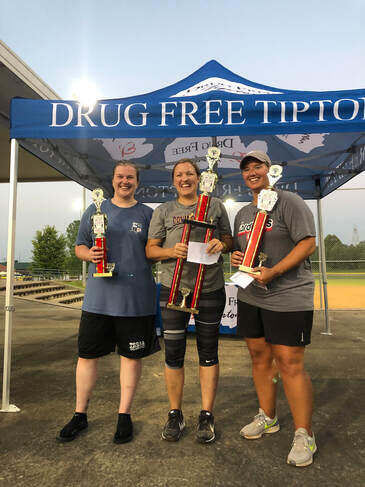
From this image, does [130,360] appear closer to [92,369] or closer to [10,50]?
[92,369]

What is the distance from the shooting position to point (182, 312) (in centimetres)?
214

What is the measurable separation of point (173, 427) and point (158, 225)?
4.41 feet

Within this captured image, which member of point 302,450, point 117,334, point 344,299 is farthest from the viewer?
point 344,299

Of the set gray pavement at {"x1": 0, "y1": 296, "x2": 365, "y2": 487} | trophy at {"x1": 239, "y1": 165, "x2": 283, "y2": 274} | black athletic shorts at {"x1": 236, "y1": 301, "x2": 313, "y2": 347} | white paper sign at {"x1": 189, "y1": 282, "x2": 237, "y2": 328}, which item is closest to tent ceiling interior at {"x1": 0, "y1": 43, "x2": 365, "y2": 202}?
trophy at {"x1": 239, "y1": 165, "x2": 283, "y2": 274}

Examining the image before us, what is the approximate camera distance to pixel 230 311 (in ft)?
17.1

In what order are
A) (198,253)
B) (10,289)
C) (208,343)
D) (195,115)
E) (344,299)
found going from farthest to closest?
(344,299) < (10,289) < (195,115) < (208,343) < (198,253)

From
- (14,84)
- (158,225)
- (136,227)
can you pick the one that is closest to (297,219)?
(158,225)

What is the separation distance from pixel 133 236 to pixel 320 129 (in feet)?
5.31

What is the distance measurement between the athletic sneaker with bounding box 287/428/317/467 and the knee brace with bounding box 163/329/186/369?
0.81 m

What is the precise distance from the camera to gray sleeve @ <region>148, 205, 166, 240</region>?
7.23ft

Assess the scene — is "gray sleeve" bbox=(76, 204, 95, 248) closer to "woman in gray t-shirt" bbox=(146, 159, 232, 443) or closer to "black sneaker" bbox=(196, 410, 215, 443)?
"woman in gray t-shirt" bbox=(146, 159, 232, 443)

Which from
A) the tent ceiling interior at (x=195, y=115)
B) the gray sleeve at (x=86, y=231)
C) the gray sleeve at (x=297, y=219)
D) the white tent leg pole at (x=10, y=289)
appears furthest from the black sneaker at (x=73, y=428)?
the tent ceiling interior at (x=195, y=115)

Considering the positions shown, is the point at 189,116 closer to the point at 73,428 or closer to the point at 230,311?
the point at 73,428

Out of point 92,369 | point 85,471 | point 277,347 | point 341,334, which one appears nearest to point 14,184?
point 92,369
